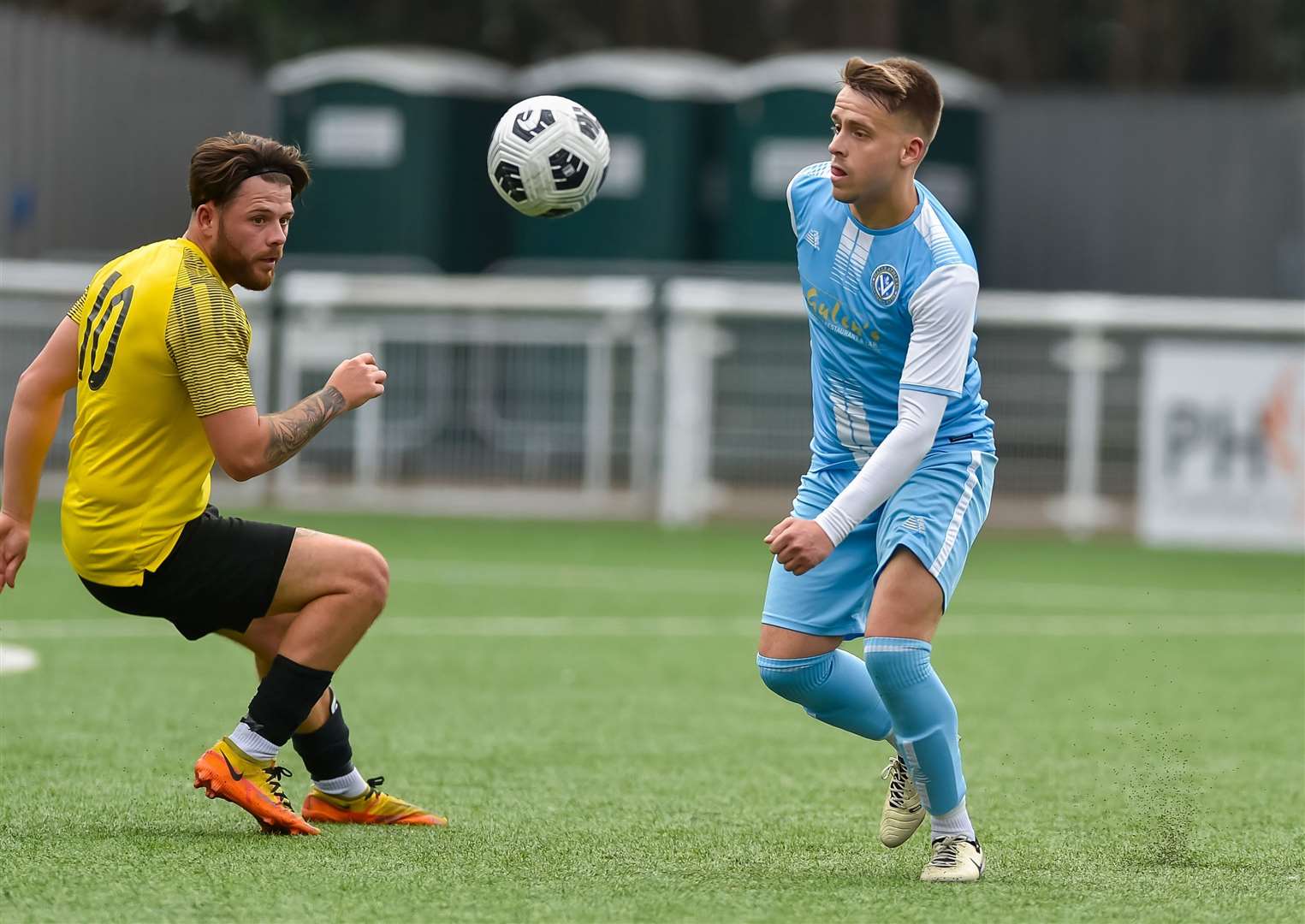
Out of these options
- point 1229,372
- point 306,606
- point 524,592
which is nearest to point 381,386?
point 306,606

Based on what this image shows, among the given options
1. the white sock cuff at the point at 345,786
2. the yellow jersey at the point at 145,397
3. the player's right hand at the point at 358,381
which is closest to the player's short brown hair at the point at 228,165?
the yellow jersey at the point at 145,397

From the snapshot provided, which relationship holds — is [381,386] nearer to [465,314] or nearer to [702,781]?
[702,781]

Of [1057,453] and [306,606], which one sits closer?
[306,606]

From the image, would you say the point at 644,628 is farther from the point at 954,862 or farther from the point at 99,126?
the point at 99,126

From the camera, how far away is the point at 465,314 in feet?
61.4

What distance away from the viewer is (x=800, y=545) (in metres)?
5.23

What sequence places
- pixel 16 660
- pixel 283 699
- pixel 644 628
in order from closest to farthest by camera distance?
pixel 283 699 → pixel 16 660 → pixel 644 628

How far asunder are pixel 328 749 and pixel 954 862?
1.87m

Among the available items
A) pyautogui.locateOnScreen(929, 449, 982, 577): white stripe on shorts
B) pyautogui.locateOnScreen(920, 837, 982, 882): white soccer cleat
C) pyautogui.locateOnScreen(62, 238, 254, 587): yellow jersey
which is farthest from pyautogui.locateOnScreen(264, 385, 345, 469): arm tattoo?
pyautogui.locateOnScreen(920, 837, 982, 882): white soccer cleat

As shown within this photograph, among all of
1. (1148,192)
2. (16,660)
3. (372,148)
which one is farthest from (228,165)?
(1148,192)

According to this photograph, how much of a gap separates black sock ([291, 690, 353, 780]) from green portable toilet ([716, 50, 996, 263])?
57.8 ft

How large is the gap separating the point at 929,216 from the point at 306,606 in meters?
2.04

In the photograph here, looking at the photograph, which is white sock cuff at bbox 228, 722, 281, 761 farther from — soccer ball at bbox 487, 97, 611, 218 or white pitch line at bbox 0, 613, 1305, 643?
white pitch line at bbox 0, 613, 1305, 643

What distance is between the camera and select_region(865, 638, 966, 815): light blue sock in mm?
5414
